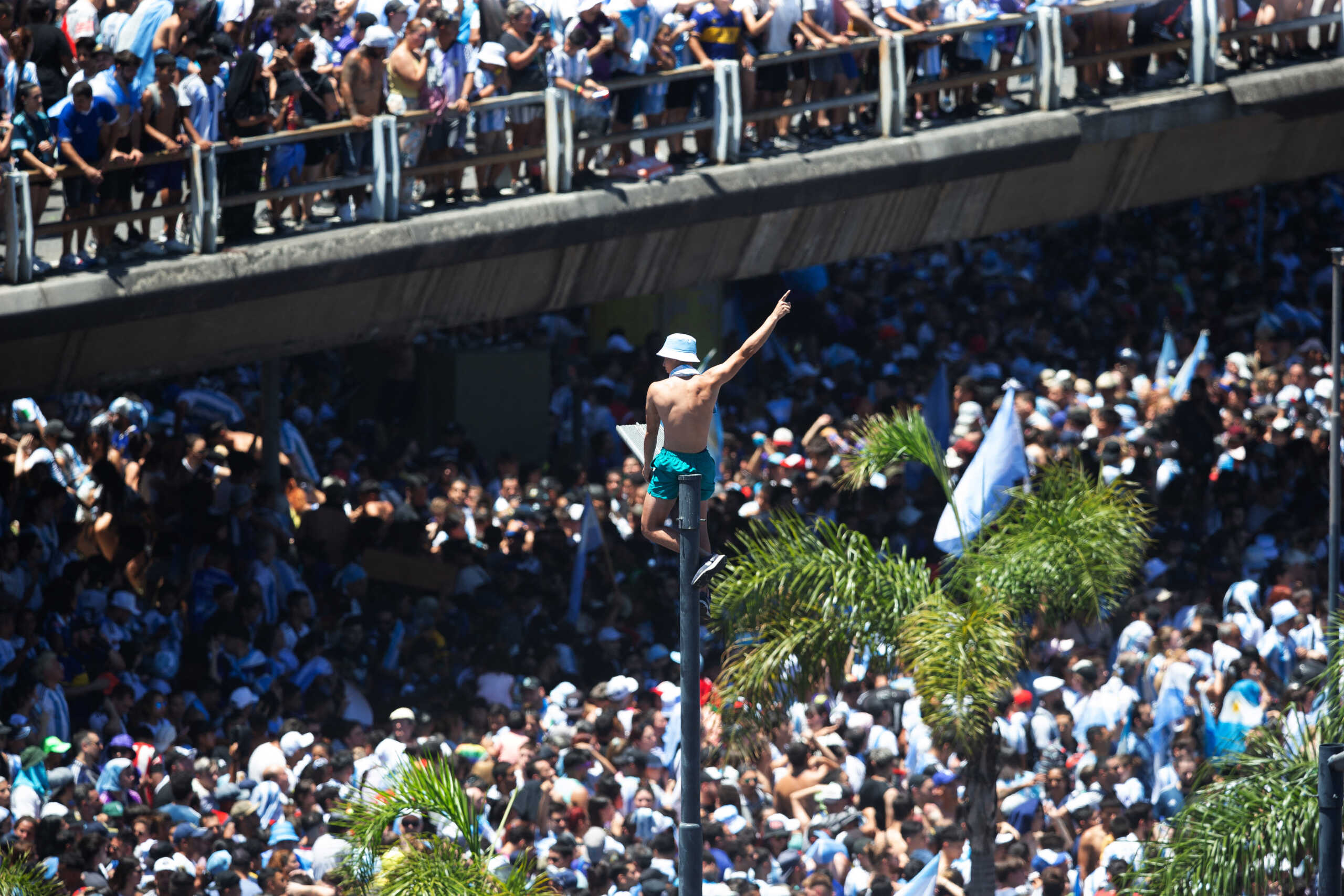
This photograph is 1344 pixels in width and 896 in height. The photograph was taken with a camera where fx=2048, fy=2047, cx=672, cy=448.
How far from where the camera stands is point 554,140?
16734 millimetres

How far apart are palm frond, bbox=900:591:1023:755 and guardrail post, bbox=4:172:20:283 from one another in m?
6.82

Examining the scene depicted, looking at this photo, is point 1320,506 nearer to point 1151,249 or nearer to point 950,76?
point 950,76

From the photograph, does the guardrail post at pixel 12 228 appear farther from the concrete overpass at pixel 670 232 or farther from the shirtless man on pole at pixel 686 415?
the shirtless man on pole at pixel 686 415

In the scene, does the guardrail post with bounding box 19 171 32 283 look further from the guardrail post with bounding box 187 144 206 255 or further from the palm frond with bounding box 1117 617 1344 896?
the palm frond with bounding box 1117 617 1344 896

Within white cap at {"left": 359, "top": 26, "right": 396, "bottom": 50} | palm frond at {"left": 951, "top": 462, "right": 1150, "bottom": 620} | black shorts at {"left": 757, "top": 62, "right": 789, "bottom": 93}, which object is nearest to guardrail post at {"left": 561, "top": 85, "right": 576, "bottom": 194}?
white cap at {"left": 359, "top": 26, "right": 396, "bottom": 50}

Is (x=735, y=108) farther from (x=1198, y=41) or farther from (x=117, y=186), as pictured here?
(x=117, y=186)

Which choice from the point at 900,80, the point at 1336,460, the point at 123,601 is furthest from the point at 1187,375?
the point at 123,601

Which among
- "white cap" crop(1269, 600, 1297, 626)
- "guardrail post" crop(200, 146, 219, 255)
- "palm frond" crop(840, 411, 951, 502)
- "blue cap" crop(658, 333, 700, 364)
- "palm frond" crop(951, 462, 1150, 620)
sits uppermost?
"blue cap" crop(658, 333, 700, 364)

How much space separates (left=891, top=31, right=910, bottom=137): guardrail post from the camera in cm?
1823

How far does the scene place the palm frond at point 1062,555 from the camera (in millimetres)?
12055

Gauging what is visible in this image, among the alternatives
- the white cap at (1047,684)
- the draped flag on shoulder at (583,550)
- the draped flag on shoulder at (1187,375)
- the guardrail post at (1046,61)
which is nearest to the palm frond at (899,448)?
the white cap at (1047,684)

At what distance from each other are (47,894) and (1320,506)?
12.3 metres

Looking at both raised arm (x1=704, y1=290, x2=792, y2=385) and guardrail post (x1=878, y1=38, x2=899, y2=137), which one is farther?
guardrail post (x1=878, y1=38, x2=899, y2=137)

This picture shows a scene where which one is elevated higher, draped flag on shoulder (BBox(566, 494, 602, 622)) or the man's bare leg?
the man's bare leg
